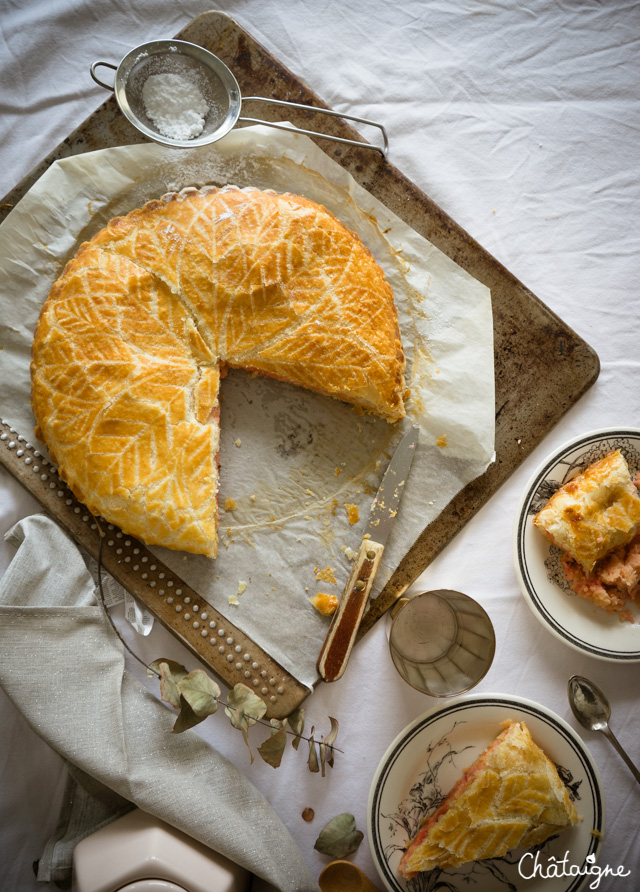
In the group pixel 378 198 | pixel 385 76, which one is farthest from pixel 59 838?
pixel 385 76

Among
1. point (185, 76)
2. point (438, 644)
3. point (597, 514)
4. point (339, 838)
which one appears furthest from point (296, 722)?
point (185, 76)

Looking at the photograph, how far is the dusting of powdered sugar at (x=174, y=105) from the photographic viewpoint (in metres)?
3.02

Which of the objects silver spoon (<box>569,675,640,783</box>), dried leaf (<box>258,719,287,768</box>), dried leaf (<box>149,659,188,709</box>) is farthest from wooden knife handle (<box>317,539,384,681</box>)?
silver spoon (<box>569,675,640,783</box>)

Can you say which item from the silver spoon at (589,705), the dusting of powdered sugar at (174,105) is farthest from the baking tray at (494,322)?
the silver spoon at (589,705)

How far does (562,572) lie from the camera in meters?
3.16

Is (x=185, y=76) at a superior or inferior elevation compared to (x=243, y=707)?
superior

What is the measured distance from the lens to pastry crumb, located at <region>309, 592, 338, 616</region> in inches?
124

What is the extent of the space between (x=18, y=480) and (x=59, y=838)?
72.0 inches

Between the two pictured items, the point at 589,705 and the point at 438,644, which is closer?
the point at 438,644

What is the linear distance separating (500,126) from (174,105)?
71.6 inches

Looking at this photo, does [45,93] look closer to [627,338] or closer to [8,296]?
[8,296]

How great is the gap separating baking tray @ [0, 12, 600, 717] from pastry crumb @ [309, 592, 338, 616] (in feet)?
0.64

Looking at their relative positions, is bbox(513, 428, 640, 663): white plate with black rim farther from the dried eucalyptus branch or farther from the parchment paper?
the dried eucalyptus branch

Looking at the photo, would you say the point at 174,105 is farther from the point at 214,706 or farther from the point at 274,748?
the point at 274,748
